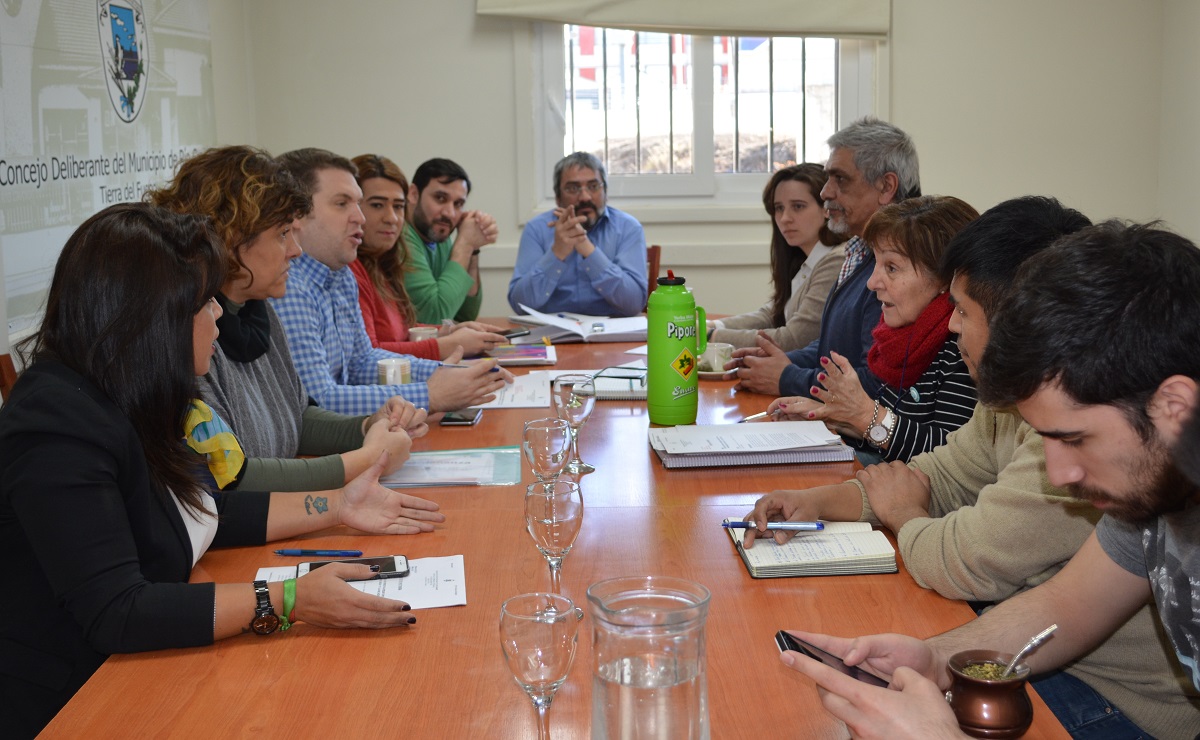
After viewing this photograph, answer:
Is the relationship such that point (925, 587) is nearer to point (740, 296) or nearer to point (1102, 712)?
point (1102, 712)

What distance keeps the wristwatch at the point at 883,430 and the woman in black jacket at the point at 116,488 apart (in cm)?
124

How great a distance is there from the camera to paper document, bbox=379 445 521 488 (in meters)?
1.96

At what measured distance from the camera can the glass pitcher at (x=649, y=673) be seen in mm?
896

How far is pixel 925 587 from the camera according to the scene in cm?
145

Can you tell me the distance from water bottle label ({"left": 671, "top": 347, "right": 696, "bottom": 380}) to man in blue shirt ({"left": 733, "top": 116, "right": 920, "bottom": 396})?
464mm

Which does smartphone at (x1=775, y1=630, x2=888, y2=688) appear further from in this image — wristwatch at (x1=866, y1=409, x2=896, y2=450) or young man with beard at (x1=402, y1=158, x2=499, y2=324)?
young man with beard at (x1=402, y1=158, x2=499, y2=324)

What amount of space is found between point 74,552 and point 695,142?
4465mm

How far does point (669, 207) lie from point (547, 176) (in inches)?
25.1

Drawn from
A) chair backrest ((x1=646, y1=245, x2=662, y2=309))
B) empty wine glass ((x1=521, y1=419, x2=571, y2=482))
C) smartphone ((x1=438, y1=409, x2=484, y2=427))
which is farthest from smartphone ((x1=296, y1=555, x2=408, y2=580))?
chair backrest ((x1=646, y1=245, x2=662, y2=309))

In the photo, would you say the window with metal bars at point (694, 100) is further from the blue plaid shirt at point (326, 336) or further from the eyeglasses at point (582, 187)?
the blue plaid shirt at point (326, 336)

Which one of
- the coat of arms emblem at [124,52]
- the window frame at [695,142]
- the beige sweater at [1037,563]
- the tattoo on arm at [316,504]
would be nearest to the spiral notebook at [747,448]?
the beige sweater at [1037,563]

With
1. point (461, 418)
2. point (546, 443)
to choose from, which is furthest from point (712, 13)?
point (546, 443)

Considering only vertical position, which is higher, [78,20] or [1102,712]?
[78,20]

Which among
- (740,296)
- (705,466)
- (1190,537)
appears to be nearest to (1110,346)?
(1190,537)
